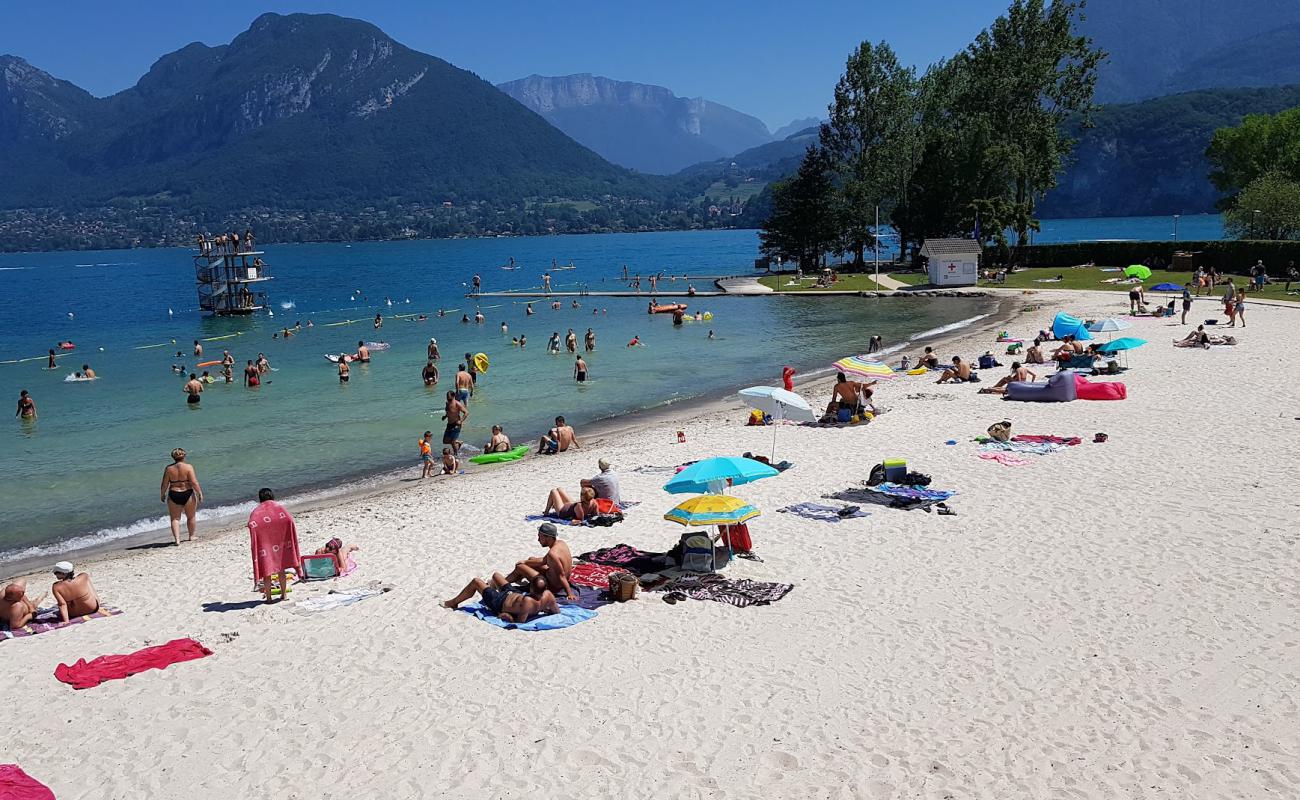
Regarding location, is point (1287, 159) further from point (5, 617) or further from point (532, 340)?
point (5, 617)

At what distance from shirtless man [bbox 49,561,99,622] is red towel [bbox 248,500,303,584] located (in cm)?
207

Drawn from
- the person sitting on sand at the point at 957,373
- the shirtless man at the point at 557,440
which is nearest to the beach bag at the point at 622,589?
the shirtless man at the point at 557,440

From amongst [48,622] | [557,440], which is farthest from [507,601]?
[557,440]

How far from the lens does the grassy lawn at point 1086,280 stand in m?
45.5

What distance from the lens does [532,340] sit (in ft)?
155

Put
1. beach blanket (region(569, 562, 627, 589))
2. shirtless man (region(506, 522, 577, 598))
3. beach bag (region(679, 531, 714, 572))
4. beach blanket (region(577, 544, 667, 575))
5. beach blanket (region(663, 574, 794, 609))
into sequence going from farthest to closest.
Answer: beach blanket (region(577, 544, 667, 575)) → beach bag (region(679, 531, 714, 572)) → beach blanket (region(569, 562, 627, 589)) → shirtless man (region(506, 522, 577, 598)) → beach blanket (region(663, 574, 794, 609))

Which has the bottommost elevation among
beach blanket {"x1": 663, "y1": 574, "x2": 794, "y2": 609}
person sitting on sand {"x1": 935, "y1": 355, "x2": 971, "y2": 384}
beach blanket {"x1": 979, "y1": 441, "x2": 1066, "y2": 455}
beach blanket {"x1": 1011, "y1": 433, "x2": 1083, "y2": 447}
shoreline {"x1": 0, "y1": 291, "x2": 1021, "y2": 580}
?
shoreline {"x1": 0, "y1": 291, "x2": 1021, "y2": 580}

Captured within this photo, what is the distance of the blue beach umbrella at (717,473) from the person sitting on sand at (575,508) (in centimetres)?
202

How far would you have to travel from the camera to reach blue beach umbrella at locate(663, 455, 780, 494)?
490 inches

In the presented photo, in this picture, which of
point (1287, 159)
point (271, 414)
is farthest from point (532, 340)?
point (1287, 159)

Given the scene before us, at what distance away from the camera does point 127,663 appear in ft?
31.1

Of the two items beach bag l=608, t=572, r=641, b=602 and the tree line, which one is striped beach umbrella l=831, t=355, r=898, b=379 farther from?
the tree line

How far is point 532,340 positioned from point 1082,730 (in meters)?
41.3

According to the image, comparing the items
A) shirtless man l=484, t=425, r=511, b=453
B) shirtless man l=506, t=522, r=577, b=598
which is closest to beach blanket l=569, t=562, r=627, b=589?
shirtless man l=506, t=522, r=577, b=598
